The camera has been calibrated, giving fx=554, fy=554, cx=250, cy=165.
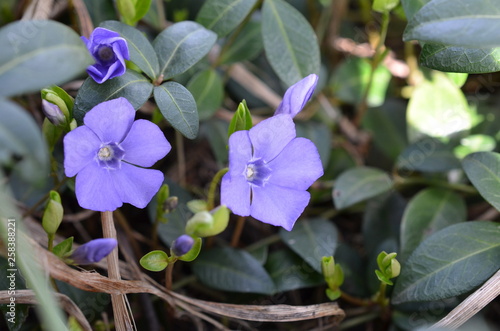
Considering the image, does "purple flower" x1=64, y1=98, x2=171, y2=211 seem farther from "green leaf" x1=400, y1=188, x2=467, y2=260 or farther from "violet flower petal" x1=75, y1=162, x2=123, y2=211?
"green leaf" x1=400, y1=188, x2=467, y2=260

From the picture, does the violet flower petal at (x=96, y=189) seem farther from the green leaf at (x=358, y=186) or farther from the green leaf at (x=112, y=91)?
the green leaf at (x=358, y=186)

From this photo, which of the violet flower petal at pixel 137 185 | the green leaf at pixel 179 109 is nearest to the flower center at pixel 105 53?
the green leaf at pixel 179 109

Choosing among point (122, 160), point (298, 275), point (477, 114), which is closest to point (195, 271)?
point (298, 275)

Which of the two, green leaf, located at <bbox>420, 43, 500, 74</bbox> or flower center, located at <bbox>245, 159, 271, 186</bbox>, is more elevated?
green leaf, located at <bbox>420, 43, 500, 74</bbox>

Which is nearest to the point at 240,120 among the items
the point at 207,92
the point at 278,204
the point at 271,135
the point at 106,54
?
the point at 271,135

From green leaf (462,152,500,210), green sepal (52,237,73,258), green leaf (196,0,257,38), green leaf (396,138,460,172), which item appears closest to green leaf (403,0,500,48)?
green leaf (462,152,500,210)

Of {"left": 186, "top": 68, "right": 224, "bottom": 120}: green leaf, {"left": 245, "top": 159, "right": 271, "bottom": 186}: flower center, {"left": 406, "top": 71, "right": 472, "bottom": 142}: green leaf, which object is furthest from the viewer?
{"left": 406, "top": 71, "right": 472, "bottom": 142}: green leaf

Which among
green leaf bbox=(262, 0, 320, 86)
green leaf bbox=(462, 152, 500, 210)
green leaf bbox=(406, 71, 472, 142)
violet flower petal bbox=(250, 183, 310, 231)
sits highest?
green leaf bbox=(262, 0, 320, 86)
